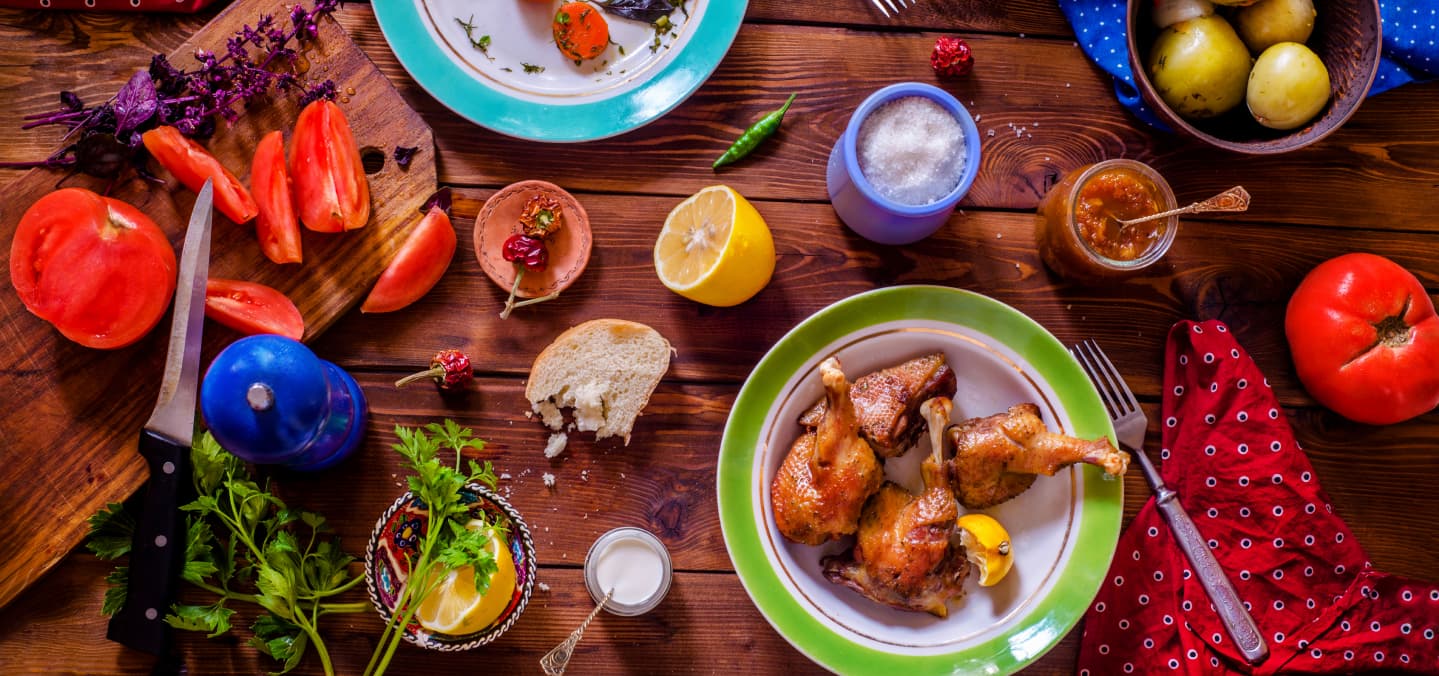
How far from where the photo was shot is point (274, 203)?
187 centimetres

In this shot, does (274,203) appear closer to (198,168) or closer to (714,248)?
(198,168)

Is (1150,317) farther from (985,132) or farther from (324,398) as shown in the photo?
(324,398)

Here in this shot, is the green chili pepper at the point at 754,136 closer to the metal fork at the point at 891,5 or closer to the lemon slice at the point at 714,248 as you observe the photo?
the lemon slice at the point at 714,248

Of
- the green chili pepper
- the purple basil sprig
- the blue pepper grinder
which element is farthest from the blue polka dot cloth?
the blue pepper grinder

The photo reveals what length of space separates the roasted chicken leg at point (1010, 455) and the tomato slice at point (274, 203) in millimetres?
1439

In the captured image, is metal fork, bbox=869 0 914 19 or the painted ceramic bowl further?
metal fork, bbox=869 0 914 19

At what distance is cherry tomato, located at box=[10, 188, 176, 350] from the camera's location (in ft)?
5.80

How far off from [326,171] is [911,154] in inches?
48.3

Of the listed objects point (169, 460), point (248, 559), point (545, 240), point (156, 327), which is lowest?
point (248, 559)

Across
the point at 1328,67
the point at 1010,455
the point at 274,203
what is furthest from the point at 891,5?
the point at 274,203

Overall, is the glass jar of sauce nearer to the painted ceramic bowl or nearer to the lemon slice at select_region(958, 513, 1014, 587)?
the lemon slice at select_region(958, 513, 1014, 587)

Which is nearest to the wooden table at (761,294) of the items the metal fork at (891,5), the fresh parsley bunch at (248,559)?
the metal fork at (891,5)

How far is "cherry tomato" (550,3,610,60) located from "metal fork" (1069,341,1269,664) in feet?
4.25

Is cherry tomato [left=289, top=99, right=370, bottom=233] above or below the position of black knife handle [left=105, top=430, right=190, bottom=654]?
above
